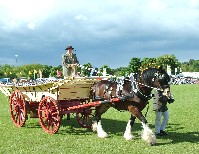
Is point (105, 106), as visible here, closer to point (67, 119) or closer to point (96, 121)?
point (96, 121)

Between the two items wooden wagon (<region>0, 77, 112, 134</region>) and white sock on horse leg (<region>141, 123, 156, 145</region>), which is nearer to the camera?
white sock on horse leg (<region>141, 123, 156, 145</region>)

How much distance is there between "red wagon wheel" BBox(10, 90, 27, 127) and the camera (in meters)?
13.5

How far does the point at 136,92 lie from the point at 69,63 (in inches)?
125

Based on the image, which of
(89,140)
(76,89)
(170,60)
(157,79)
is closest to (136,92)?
(157,79)

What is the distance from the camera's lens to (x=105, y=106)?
12031 millimetres

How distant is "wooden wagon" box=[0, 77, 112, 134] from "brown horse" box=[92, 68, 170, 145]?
2.26 feet

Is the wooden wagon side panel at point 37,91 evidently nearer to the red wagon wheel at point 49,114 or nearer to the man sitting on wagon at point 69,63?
the red wagon wheel at point 49,114

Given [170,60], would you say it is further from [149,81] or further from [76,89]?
[149,81]

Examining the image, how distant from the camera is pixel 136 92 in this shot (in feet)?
34.9

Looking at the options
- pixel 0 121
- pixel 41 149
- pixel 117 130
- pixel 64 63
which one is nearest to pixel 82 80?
pixel 64 63

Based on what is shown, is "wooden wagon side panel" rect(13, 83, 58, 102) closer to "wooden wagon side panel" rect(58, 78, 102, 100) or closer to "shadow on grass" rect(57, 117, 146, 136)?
"wooden wagon side panel" rect(58, 78, 102, 100)

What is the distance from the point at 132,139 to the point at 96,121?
171 centimetres

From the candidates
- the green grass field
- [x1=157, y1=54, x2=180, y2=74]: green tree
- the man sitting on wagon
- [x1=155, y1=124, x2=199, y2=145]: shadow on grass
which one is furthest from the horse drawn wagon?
[x1=157, y1=54, x2=180, y2=74]: green tree

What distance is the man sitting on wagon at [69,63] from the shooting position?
12719 mm
